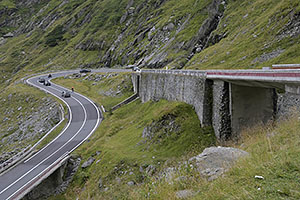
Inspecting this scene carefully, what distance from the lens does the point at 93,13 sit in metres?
119

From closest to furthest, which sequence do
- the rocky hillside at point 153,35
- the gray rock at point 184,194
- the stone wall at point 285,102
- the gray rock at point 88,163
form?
the gray rock at point 184,194
the stone wall at point 285,102
the gray rock at point 88,163
the rocky hillside at point 153,35

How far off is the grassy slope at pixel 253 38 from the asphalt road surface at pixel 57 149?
20.3 metres

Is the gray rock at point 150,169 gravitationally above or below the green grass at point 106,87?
below

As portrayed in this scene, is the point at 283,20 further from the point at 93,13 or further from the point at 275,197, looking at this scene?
the point at 93,13

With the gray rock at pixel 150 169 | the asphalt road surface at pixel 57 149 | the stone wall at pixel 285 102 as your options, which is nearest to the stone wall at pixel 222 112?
the stone wall at pixel 285 102

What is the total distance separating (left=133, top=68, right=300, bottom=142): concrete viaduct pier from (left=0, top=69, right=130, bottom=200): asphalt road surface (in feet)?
53.4

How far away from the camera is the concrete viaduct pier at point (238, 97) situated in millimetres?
12790

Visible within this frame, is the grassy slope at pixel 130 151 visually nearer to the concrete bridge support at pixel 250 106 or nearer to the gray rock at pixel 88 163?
the gray rock at pixel 88 163

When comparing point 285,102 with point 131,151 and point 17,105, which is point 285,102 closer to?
point 131,151

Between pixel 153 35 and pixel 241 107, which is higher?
pixel 153 35

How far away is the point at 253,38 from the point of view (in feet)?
124

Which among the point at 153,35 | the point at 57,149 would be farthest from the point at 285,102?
the point at 153,35

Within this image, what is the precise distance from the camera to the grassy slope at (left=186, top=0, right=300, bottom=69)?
30.5m

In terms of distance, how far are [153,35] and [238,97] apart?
5946 centimetres
